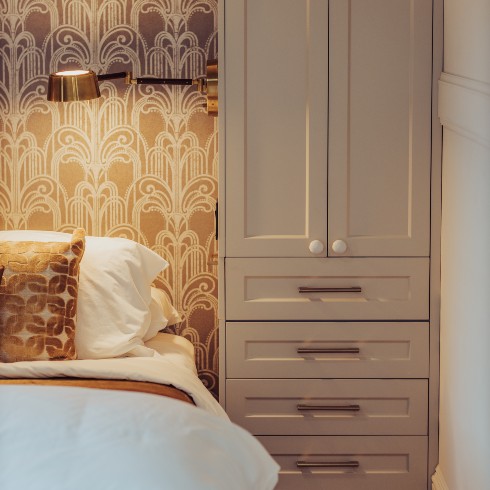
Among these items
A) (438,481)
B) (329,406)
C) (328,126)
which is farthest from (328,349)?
(328,126)

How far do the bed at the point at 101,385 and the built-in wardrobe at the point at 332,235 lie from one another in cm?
30

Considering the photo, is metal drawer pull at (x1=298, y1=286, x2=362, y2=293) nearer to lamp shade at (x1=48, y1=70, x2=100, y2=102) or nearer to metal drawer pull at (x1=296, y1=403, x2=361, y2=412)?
metal drawer pull at (x1=296, y1=403, x2=361, y2=412)

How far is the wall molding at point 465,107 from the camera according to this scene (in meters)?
2.34

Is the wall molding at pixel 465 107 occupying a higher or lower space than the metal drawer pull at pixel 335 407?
higher

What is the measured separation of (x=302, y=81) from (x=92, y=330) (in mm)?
989

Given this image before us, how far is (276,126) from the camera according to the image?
292 centimetres

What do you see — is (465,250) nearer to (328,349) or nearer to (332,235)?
(332,235)

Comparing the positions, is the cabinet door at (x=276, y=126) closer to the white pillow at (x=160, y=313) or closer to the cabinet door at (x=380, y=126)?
the cabinet door at (x=380, y=126)

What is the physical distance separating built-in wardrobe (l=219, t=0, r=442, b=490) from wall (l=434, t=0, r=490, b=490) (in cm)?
8

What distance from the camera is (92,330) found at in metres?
2.83

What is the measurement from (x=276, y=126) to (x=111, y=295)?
0.73 metres

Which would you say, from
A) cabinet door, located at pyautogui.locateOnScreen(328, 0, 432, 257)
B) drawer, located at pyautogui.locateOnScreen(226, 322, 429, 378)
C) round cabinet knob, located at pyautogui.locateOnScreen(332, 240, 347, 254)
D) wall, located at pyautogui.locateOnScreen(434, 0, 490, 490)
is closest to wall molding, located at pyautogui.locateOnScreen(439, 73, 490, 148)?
wall, located at pyautogui.locateOnScreen(434, 0, 490, 490)

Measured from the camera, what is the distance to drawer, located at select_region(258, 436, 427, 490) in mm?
3008

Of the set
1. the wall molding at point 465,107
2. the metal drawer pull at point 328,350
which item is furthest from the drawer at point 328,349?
the wall molding at point 465,107
